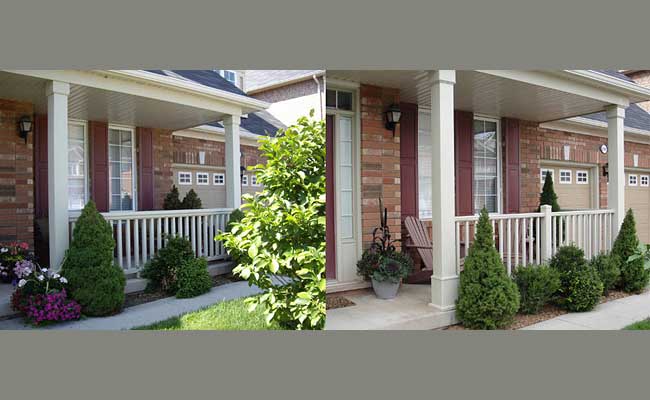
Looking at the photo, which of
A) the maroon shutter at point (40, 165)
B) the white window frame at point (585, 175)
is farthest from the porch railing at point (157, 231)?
the white window frame at point (585, 175)

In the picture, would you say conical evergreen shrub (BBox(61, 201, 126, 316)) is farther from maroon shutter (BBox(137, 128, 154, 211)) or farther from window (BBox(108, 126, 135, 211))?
maroon shutter (BBox(137, 128, 154, 211))

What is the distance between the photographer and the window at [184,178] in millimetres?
4941

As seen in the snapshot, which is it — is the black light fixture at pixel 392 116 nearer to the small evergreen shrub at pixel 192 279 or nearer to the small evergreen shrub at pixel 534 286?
the small evergreen shrub at pixel 534 286

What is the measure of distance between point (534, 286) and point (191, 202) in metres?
3.05

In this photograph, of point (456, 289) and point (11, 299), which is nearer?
point (11, 299)

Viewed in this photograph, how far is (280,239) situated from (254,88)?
1.29 m

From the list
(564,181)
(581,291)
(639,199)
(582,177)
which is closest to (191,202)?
(581,291)

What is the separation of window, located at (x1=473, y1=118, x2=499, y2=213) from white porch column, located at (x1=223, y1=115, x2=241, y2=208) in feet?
9.39

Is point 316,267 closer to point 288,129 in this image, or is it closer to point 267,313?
point 267,313

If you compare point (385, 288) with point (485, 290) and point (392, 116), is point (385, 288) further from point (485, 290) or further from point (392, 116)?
point (392, 116)

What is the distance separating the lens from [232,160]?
470cm

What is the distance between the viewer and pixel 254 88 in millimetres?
3898

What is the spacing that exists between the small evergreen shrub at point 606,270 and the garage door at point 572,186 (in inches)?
86.9
